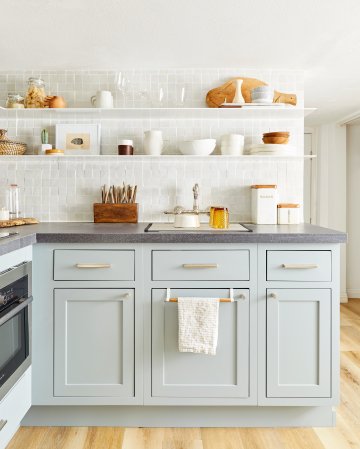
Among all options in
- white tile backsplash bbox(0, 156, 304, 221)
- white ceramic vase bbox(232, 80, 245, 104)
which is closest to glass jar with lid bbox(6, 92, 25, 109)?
white tile backsplash bbox(0, 156, 304, 221)

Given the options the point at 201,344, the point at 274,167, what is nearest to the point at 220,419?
the point at 201,344

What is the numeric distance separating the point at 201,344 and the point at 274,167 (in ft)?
4.67

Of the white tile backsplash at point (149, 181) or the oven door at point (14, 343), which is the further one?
the white tile backsplash at point (149, 181)

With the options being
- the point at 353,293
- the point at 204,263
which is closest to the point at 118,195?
the point at 204,263

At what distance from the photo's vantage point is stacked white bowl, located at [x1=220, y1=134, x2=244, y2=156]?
9.46 feet

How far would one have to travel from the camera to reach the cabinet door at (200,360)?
2.25 meters

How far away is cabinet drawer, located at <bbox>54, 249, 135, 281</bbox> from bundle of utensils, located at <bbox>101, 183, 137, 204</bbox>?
79cm

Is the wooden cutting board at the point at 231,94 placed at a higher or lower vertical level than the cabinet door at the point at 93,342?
higher

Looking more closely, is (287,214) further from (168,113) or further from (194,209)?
(168,113)

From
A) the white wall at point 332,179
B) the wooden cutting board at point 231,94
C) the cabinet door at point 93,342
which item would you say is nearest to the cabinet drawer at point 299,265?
the cabinet door at point 93,342

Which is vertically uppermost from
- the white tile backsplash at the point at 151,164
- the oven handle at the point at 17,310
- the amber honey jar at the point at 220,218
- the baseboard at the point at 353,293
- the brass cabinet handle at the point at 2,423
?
the white tile backsplash at the point at 151,164

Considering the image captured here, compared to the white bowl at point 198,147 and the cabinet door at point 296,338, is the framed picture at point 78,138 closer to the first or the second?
the white bowl at point 198,147

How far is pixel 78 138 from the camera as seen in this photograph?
9.83 feet

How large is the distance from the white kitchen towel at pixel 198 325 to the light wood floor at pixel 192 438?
1.48ft
